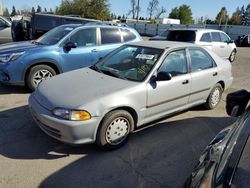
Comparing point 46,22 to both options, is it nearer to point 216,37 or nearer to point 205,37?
point 205,37

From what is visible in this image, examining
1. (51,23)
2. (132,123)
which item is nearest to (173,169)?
(132,123)

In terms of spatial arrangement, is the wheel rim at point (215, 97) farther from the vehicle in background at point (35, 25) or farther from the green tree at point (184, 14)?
the green tree at point (184, 14)

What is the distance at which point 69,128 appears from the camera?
9.84 feet

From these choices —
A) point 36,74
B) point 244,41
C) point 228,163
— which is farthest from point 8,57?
point 244,41

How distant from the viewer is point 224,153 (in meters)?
1.63

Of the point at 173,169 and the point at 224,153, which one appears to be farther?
the point at 173,169

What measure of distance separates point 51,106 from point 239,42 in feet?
86.8

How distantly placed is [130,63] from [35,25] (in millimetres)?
6901

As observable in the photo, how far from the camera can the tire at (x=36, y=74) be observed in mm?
5652

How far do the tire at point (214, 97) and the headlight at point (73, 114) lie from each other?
2877 millimetres

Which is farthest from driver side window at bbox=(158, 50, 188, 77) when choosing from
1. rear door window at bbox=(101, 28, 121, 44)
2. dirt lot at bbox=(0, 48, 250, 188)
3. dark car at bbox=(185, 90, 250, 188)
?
rear door window at bbox=(101, 28, 121, 44)

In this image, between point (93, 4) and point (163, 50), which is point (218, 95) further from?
point (93, 4)

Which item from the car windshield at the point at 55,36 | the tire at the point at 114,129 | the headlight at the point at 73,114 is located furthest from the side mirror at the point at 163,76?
the car windshield at the point at 55,36

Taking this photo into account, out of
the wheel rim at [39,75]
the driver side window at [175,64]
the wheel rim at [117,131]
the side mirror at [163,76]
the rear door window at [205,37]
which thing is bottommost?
the wheel rim at [117,131]
